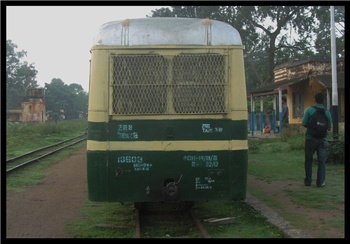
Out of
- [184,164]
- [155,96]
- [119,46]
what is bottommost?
[184,164]

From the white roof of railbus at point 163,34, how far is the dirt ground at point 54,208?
8.87 ft

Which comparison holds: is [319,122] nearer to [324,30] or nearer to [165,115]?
[165,115]

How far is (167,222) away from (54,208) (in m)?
2.42

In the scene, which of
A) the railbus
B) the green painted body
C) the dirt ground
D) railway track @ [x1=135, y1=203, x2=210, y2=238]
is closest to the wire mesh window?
the railbus

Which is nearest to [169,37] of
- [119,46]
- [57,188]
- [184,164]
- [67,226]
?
[119,46]

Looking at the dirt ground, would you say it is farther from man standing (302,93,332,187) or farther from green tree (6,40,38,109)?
green tree (6,40,38,109)

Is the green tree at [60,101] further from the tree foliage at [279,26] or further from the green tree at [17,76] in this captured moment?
the tree foliage at [279,26]

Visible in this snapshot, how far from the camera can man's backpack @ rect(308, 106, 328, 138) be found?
905 cm

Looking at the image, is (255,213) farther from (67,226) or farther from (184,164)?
(67,226)

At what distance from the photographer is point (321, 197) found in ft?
27.8

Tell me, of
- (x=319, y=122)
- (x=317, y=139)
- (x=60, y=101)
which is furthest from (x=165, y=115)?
(x=60, y=101)

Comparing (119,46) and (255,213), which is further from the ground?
(119,46)

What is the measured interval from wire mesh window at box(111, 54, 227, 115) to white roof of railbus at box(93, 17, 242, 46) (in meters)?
0.20

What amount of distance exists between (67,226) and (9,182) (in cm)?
545
